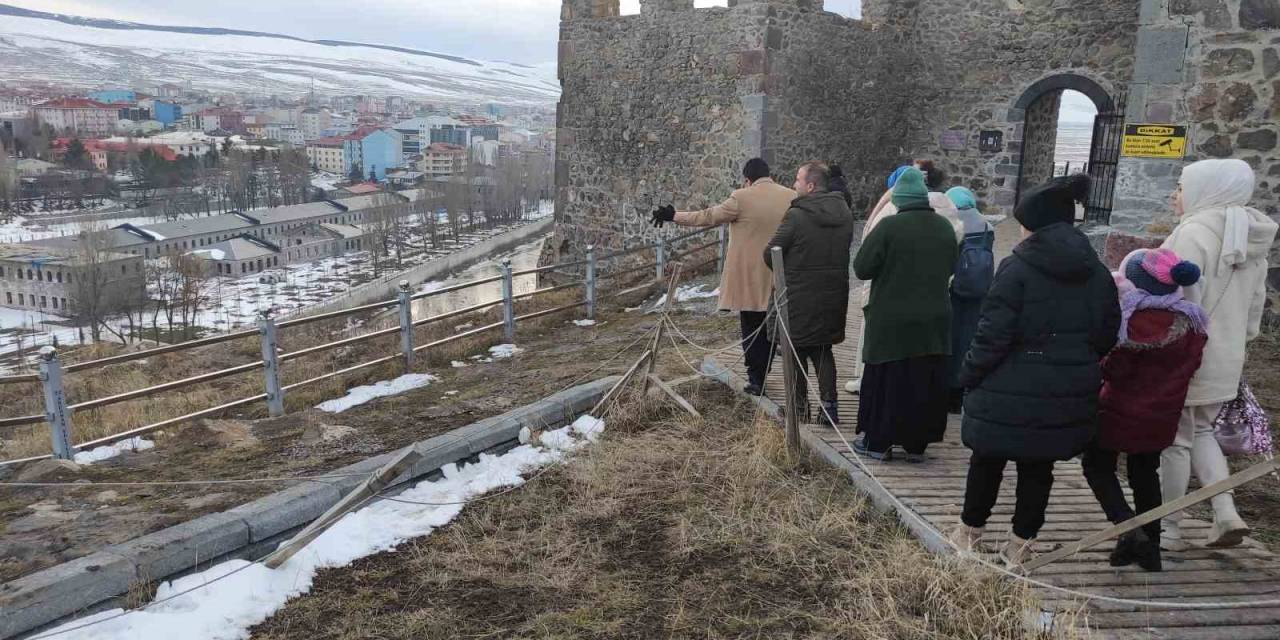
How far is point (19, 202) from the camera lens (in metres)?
81.2

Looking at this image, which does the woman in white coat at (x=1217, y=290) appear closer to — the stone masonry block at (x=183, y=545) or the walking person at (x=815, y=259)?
the walking person at (x=815, y=259)

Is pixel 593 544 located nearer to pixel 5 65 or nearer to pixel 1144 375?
pixel 1144 375

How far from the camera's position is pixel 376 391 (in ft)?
23.3

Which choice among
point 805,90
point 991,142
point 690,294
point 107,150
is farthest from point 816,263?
A: point 107,150

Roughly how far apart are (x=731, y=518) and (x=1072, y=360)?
1650 mm

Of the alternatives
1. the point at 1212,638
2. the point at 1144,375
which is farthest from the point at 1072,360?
the point at 1212,638

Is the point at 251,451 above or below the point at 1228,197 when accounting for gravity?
below

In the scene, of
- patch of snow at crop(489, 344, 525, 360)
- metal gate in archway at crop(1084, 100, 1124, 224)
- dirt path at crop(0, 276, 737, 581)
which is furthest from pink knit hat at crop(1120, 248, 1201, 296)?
metal gate in archway at crop(1084, 100, 1124, 224)

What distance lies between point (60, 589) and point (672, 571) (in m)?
2.27

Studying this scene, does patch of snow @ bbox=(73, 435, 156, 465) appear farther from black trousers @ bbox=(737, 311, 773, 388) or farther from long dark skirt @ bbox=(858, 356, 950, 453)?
long dark skirt @ bbox=(858, 356, 950, 453)

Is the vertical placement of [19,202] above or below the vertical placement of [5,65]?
below

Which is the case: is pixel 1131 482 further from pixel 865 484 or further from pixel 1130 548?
pixel 865 484

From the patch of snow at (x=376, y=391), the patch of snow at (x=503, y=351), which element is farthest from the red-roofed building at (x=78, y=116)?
the patch of snow at (x=376, y=391)

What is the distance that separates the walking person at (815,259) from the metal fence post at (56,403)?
412 cm
